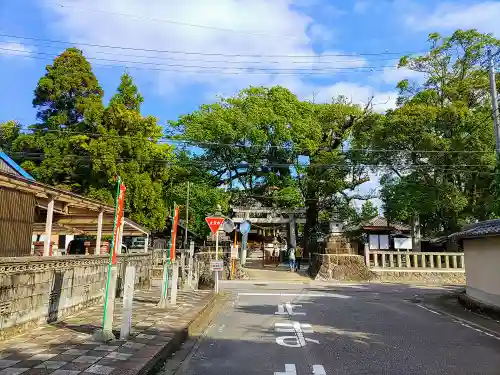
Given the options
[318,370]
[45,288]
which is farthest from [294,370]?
[45,288]

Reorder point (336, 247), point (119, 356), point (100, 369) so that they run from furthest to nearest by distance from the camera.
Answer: point (336, 247) → point (119, 356) → point (100, 369)

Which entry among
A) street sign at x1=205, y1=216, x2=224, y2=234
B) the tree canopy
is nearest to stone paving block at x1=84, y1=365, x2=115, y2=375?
street sign at x1=205, y1=216, x2=224, y2=234

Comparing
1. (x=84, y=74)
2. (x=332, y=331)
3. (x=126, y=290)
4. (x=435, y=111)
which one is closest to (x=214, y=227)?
(x=332, y=331)

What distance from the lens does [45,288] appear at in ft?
26.9

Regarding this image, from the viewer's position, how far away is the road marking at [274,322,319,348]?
8102 millimetres

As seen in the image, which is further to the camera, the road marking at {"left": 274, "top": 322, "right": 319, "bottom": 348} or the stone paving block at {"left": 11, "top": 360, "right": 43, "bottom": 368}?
the road marking at {"left": 274, "top": 322, "right": 319, "bottom": 348}

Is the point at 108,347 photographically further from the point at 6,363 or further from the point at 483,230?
the point at 483,230

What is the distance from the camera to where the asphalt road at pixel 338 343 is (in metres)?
6.42

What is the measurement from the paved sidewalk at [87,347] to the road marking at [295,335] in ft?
6.35

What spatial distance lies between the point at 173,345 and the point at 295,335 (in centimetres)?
274

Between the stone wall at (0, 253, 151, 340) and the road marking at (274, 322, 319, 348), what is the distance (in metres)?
4.51

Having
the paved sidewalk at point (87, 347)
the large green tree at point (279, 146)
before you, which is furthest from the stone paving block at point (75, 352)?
the large green tree at point (279, 146)

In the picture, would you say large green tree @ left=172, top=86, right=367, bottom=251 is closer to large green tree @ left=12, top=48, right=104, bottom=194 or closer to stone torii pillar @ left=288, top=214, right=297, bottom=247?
stone torii pillar @ left=288, top=214, right=297, bottom=247

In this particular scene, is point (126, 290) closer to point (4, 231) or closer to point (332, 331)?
point (4, 231)
